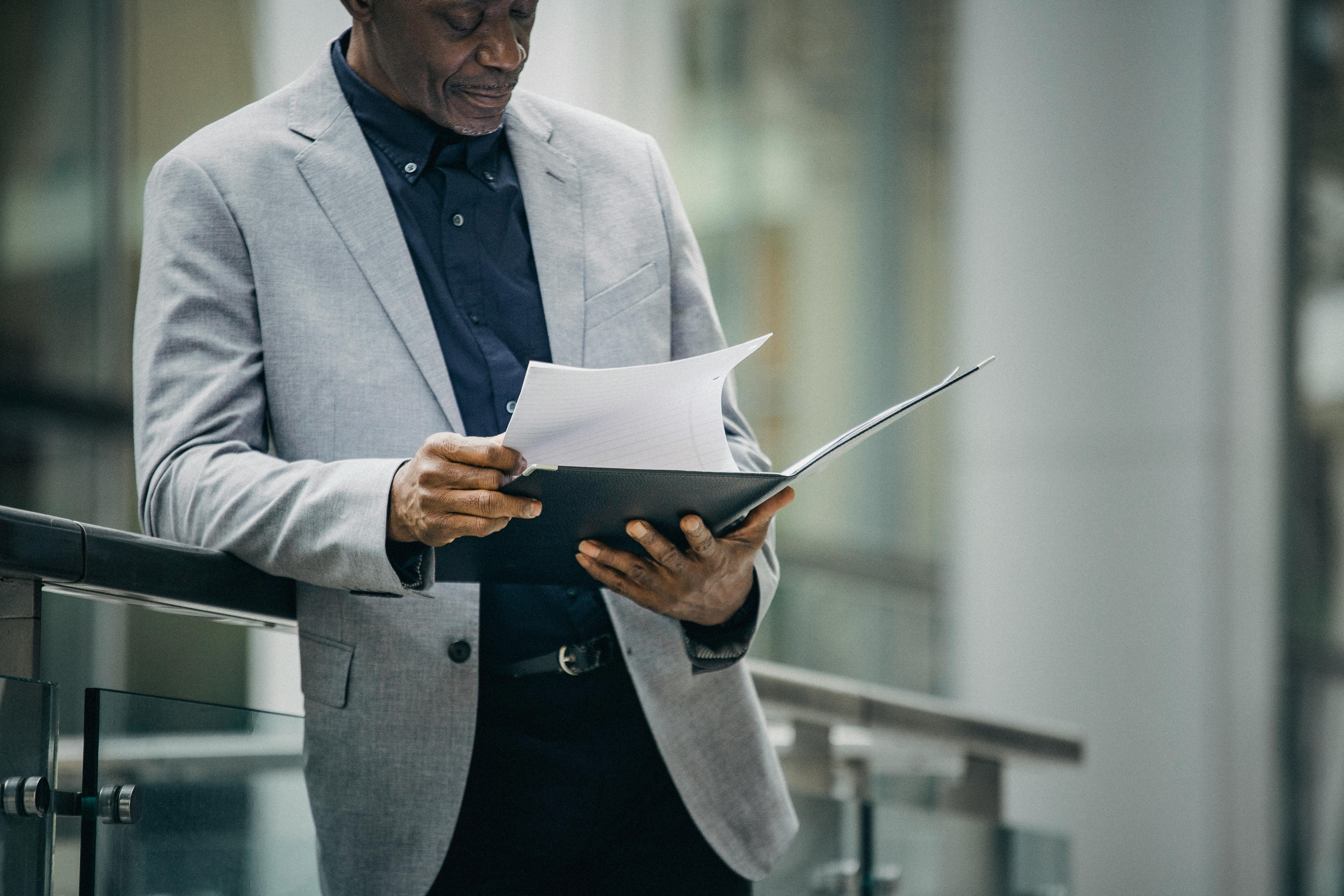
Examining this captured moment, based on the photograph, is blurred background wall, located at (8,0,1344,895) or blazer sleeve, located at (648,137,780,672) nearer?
blazer sleeve, located at (648,137,780,672)

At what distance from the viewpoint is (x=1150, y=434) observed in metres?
6.45

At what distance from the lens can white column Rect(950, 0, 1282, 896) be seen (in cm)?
639

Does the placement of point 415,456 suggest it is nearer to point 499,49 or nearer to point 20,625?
point 20,625

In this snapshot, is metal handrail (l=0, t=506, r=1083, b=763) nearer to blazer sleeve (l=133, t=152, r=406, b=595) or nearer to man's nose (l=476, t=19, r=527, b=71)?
blazer sleeve (l=133, t=152, r=406, b=595)

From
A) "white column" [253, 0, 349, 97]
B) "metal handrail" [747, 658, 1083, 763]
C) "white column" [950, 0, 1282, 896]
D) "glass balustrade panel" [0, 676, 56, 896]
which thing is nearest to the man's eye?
"glass balustrade panel" [0, 676, 56, 896]

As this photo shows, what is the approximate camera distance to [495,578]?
5.04 feet

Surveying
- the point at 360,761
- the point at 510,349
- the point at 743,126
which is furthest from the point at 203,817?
the point at 743,126

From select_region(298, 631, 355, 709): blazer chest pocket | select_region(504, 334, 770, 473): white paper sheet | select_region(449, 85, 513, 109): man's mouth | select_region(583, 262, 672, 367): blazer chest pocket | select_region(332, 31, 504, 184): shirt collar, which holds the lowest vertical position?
select_region(298, 631, 355, 709): blazer chest pocket

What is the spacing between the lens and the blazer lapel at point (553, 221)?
1.67 m

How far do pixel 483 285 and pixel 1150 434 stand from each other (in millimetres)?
5336

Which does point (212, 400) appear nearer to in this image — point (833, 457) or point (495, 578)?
point (495, 578)

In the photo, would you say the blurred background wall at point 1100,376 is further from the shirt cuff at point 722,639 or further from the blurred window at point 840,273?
the shirt cuff at point 722,639

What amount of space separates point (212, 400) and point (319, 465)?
167mm

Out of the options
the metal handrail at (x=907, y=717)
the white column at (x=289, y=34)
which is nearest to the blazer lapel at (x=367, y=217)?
the metal handrail at (x=907, y=717)
